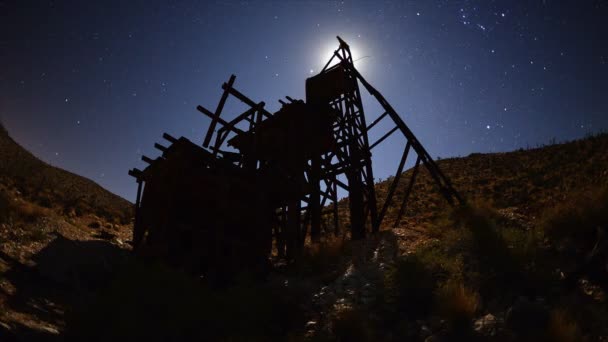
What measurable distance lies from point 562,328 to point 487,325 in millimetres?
988

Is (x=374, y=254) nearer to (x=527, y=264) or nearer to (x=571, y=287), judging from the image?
(x=527, y=264)

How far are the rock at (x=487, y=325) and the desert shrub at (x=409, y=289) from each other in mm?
922

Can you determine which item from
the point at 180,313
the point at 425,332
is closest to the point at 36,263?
the point at 180,313

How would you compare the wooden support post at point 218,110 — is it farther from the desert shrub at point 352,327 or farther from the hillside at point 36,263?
the desert shrub at point 352,327

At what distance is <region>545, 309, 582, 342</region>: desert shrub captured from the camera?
186 inches

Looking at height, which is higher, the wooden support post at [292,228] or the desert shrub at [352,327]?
the wooden support post at [292,228]

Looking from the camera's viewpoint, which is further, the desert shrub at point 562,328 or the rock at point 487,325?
the rock at point 487,325

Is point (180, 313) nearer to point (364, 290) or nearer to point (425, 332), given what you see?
point (364, 290)

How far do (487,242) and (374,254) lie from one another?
2.81m

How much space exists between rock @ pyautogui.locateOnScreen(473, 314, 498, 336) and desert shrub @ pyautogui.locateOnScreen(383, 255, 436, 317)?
0.92 meters

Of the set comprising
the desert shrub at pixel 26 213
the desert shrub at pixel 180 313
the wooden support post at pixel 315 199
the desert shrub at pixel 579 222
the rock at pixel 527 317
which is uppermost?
the wooden support post at pixel 315 199

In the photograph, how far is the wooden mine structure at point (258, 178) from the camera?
10.9 meters

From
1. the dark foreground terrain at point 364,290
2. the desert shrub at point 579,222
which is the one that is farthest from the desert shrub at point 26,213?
the desert shrub at point 579,222

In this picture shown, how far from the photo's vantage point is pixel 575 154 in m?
28.4
